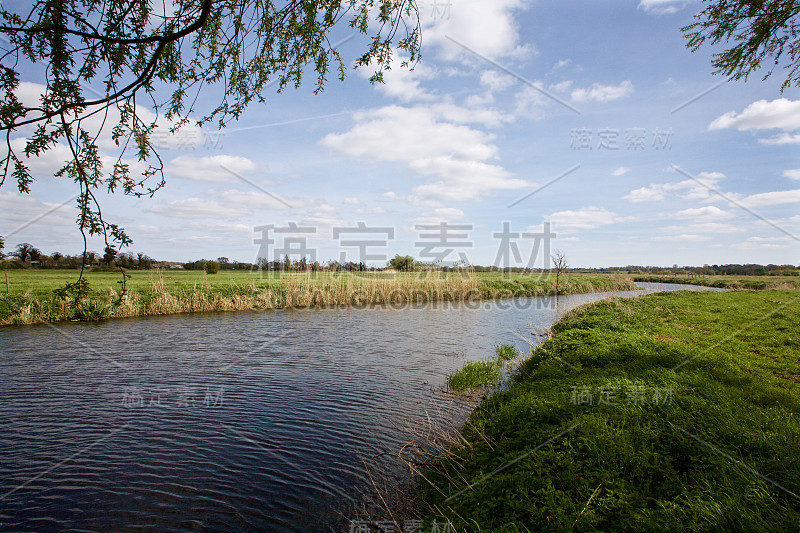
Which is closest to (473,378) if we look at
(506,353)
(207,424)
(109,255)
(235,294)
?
(506,353)

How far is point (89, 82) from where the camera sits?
353 cm

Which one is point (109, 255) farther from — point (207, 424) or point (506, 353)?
point (506, 353)

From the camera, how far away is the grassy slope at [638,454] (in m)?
3.06

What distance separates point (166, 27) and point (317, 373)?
26.7 ft

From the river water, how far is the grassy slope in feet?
4.74

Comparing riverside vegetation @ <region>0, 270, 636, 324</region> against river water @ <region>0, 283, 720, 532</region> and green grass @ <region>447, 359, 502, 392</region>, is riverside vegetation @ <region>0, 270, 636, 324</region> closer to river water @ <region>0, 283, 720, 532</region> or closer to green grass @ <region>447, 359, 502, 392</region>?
river water @ <region>0, 283, 720, 532</region>

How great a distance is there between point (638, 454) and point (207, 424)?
6.60 m

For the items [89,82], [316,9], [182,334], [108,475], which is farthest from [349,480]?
[182,334]

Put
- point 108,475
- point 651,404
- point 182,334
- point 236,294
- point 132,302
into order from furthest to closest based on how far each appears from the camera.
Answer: point 236,294
point 132,302
point 182,334
point 108,475
point 651,404

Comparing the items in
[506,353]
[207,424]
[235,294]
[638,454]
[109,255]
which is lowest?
[207,424]

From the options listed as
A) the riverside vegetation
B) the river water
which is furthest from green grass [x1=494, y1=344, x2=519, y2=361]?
the riverside vegetation

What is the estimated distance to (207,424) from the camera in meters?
6.99

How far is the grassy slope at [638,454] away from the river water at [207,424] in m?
1.44

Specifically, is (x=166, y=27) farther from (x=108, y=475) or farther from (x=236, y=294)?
(x=236, y=294)
